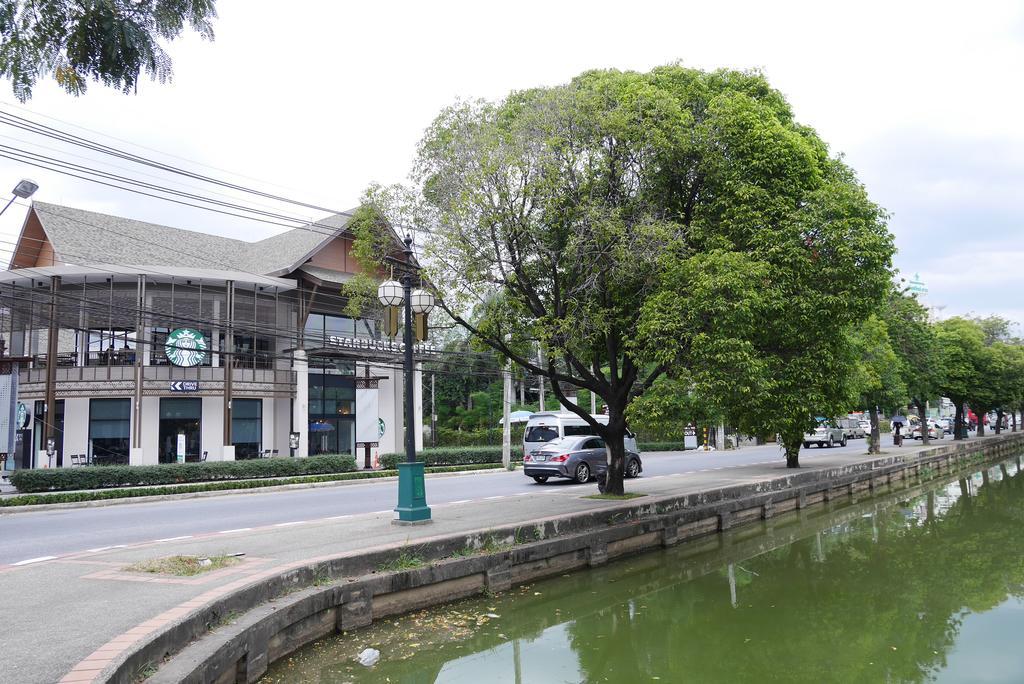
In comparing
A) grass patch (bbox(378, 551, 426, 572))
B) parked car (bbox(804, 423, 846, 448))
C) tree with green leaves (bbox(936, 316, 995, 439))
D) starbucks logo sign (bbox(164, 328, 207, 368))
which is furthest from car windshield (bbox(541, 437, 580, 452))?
parked car (bbox(804, 423, 846, 448))

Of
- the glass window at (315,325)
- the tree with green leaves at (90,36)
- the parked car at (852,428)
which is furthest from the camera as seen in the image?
the parked car at (852,428)

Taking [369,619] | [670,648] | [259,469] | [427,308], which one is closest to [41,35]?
[369,619]

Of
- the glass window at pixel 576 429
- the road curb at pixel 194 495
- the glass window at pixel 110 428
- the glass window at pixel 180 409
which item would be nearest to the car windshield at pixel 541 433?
the glass window at pixel 576 429

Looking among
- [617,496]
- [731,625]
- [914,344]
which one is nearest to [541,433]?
[617,496]

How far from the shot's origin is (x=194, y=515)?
17.6 meters

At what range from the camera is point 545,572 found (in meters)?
12.5

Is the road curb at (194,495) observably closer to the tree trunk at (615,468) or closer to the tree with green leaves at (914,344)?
the tree trunk at (615,468)

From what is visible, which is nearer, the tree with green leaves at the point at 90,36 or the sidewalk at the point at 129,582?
the tree with green leaves at the point at 90,36

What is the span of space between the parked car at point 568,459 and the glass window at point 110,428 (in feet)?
62.1

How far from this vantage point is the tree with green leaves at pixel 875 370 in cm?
2741

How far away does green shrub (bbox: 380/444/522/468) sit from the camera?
32.1m

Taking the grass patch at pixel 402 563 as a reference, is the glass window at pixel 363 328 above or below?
above

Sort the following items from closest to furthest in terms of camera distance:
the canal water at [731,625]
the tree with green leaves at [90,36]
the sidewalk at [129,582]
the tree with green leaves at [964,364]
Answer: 1. the tree with green leaves at [90,36]
2. the sidewalk at [129,582]
3. the canal water at [731,625]
4. the tree with green leaves at [964,364]

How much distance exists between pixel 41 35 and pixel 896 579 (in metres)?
14.0
